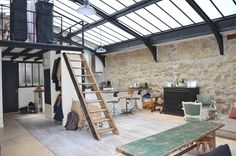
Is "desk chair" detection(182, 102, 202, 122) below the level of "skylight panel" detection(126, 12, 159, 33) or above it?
below

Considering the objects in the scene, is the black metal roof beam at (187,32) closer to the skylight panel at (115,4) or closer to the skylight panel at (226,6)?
the skylight panel at (226,6)

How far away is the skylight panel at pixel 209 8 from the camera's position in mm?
Answer: 6195

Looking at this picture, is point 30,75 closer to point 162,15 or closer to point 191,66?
point 162,15

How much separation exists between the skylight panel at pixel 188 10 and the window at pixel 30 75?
291 inches

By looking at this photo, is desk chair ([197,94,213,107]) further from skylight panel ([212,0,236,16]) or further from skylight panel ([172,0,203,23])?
skylight panel ([212,0,236,16])

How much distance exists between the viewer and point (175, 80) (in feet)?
29.1

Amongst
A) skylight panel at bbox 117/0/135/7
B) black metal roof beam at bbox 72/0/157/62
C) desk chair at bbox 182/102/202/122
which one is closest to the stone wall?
black metal roof beam at bbox 72/0/157/62

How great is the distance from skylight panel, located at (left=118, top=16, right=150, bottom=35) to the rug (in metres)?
3.82

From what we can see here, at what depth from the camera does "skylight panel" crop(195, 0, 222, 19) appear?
619 cm

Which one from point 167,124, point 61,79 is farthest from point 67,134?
point 167,124

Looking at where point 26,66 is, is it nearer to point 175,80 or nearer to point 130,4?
point 130,4

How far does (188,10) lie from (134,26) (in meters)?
2.55

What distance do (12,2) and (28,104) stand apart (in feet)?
18.4

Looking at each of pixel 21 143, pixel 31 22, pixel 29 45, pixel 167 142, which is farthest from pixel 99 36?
pixel 167 142
